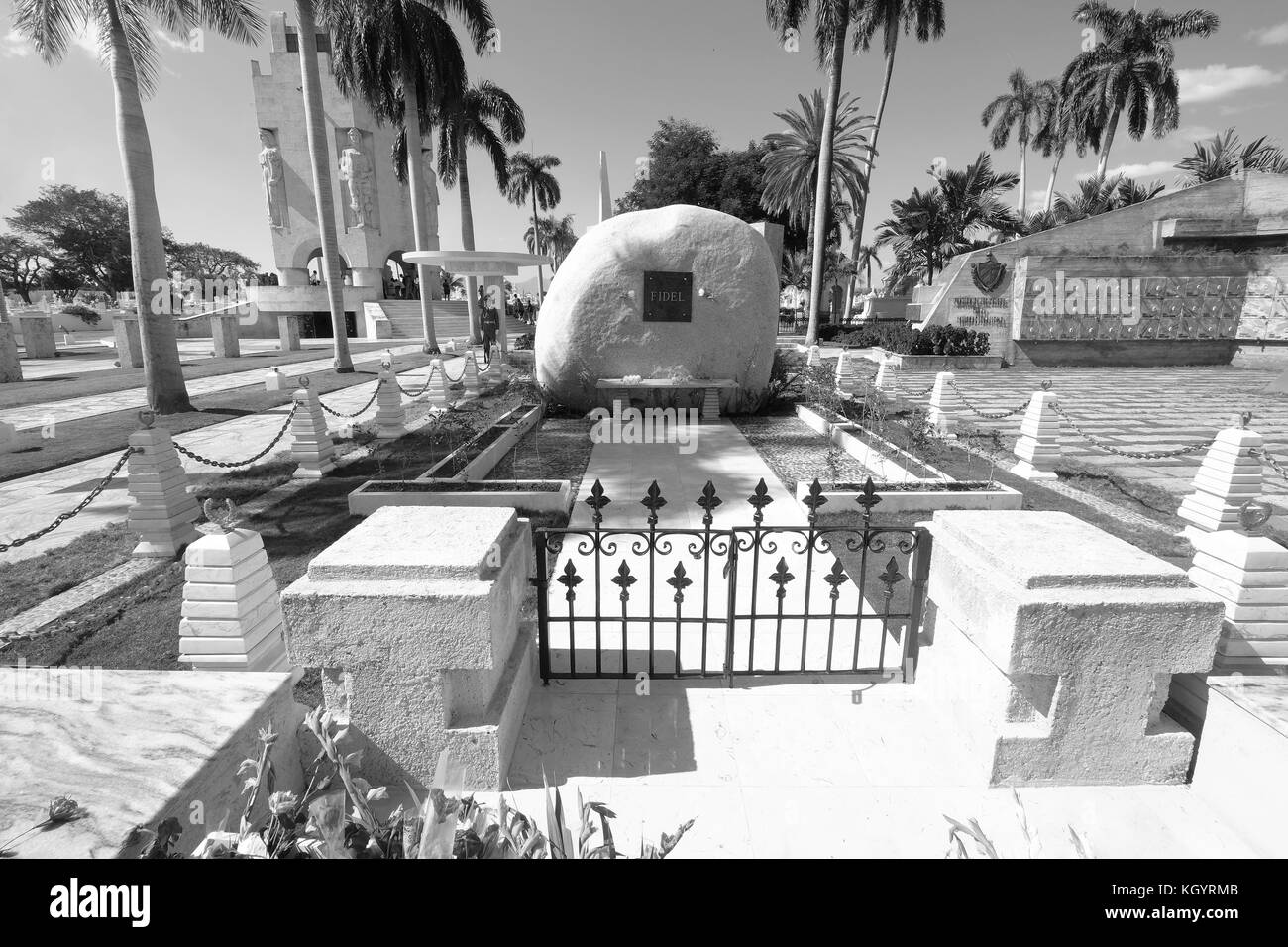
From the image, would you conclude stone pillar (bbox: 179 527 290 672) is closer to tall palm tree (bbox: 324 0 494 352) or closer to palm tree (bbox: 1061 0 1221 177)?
tall palm tree (bbox: 324 0 494 352)

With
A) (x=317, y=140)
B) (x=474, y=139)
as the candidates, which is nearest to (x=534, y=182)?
(x=474, y=139)

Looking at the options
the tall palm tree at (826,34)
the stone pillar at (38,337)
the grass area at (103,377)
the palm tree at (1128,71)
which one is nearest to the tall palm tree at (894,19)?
the tall palm tree at (826,34)

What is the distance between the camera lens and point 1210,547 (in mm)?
3172

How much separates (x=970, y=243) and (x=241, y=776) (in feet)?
139

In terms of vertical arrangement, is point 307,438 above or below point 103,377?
below

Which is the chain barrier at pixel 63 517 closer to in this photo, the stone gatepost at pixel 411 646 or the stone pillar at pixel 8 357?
the stone gatepost at pixel 411 646

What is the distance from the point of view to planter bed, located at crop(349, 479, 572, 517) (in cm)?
630

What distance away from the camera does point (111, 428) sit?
11.1m

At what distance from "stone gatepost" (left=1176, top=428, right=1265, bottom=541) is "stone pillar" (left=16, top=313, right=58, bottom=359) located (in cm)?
3483

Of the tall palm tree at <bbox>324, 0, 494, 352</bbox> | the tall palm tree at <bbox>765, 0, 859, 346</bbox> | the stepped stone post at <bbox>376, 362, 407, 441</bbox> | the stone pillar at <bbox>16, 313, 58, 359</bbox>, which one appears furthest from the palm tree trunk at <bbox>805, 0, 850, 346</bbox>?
the stone pillar at <bbox>16, 313, 58, 359</bbox>

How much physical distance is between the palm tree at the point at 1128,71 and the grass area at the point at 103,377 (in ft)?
113

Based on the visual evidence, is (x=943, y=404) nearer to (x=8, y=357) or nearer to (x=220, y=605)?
(x=220, y=605)

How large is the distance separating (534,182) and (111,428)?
1695 inches
